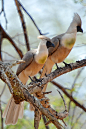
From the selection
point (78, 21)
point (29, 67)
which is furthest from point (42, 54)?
point (78, 21)

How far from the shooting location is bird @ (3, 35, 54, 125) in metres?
3.07

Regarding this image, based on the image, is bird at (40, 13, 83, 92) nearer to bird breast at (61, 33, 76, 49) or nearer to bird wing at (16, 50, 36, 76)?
bird breast at (61, 33, 76, 49)

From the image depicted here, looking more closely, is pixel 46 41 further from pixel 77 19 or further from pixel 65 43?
pixel 77 19

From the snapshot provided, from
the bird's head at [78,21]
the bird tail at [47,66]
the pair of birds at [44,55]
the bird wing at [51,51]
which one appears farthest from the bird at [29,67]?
the bird's head at [78,21]

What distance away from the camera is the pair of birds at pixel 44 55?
3105 millimetres

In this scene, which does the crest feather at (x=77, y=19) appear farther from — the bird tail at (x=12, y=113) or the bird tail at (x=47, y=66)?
the bird tail at (x=12, y=113)

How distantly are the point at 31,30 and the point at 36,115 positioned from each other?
441 centimetres

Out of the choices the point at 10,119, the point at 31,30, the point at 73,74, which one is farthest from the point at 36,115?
the point at 31,30

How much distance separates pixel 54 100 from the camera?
162 inches

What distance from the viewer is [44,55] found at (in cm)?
306

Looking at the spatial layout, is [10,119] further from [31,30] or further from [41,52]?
[31,30]

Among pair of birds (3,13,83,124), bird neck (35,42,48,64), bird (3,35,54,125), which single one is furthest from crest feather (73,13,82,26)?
bird neck (35,42,48,64)

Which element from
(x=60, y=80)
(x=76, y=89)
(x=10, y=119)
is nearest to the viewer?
(x=10, y=119)

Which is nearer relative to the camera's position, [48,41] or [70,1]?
[48,41]
